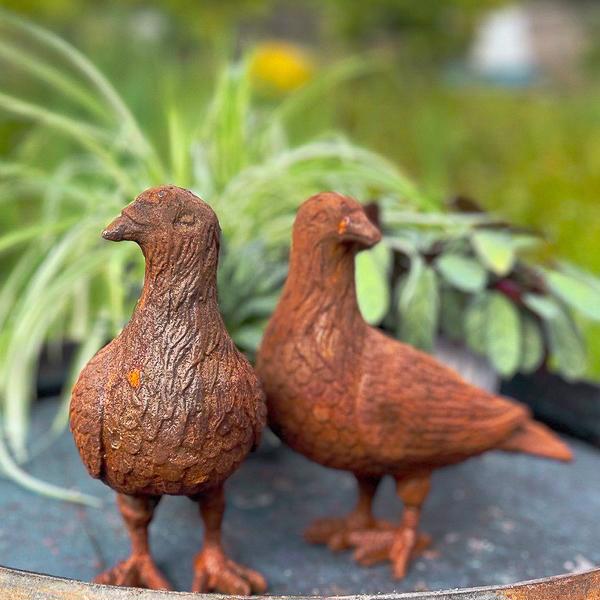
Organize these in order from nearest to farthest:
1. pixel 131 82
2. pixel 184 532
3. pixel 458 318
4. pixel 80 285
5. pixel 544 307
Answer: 1. pixel 184 532
2. pixel 544 307
3. pixel 458 318
4. pixel 80 285
5. pixel 131 82

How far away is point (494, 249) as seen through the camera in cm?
120

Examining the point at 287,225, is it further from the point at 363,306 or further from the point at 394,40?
the point at 394,40

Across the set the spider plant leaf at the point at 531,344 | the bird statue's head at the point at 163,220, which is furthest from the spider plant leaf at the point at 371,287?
the bird statue's head at the point at 163,220

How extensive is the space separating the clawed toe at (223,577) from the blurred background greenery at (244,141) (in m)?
0.34

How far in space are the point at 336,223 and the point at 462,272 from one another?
39 cm

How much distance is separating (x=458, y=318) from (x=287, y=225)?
28 cm

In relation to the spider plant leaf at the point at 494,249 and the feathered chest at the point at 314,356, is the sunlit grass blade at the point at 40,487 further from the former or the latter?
the spider plant leaf at the point at 494,249

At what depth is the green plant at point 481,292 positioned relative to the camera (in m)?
1.21

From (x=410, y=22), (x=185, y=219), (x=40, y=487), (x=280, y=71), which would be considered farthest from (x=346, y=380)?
(x=280, y=71)

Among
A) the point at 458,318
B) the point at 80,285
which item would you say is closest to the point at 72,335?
the point at 80,285

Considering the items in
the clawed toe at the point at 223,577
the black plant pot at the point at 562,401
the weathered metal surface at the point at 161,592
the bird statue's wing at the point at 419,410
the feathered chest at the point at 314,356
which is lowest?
the clawed toe at the point at 223,577

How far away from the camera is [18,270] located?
1416 millimetres

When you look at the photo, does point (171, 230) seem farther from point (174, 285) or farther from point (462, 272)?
point (462, 272)

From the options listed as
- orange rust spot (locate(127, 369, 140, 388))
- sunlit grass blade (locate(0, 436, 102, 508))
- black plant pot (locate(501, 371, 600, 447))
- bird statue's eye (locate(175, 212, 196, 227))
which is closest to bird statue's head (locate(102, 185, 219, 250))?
bird statue's eye (locate(175, 212, 196, 227))
